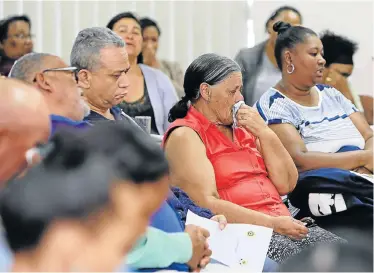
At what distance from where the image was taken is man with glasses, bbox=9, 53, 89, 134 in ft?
7.89

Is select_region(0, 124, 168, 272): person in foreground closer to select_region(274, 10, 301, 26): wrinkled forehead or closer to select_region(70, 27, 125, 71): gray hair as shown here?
select_region(70, 27, 125, 71): gray hair

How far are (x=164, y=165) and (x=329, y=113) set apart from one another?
242 cm

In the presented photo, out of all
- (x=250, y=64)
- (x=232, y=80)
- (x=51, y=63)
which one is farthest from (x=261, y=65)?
(x=51, y=63)

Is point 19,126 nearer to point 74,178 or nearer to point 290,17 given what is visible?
point 74,178

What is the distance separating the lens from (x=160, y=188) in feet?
3.36

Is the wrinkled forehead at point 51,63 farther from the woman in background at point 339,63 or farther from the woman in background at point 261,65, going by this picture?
the woman in background at point 339,63

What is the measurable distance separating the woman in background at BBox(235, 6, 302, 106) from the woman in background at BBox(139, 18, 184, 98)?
0.46m

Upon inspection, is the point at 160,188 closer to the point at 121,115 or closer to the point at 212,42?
the point at 121,115

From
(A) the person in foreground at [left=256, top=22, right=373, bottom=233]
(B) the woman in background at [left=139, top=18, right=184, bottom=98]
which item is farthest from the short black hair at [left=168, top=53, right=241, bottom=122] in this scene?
(B) the woman in background at [left=139, top=18, right=184, bottom=98]

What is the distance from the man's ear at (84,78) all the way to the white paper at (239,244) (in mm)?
761

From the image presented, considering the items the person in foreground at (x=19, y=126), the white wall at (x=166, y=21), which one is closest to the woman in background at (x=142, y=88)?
the white wall at (x=166, y=21)

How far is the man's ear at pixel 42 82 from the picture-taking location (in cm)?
243

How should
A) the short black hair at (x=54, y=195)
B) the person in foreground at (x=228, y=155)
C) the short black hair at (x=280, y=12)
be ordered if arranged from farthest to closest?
the short black hair at (x=280, y=12)
the person in foreground at (x=228, y=155)
the short black hair at (x=54, y=195)

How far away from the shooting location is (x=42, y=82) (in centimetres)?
244
